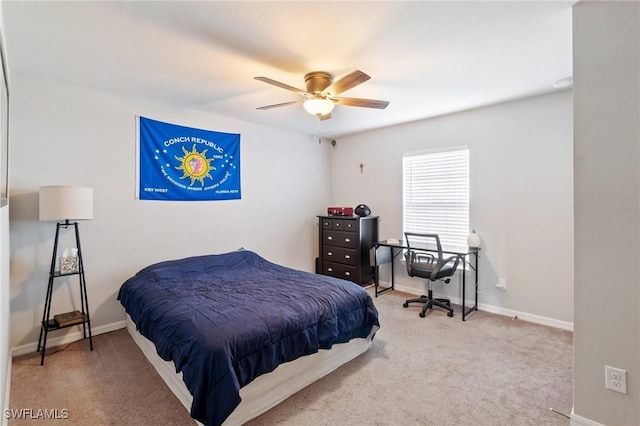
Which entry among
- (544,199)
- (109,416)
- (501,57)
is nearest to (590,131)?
(501,57)

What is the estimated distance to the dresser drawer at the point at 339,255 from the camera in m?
4.55

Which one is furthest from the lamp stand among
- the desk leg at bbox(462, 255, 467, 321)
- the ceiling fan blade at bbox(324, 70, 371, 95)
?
the desk leg at bbox(462, 255, 467, 321)

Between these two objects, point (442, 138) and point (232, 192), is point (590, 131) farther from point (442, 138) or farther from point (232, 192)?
point (232, 192)

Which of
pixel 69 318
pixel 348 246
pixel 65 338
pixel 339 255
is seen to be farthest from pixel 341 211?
pixel 65 338

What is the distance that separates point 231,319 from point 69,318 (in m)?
1.80

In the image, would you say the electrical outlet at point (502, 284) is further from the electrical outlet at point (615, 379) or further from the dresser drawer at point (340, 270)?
the electrical outlet at point (615, 379)

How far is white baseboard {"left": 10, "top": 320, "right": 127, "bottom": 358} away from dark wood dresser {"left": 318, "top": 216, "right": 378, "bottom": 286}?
2.81m

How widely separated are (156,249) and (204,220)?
651 mm

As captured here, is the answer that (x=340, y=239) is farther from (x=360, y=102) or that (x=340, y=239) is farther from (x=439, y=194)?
(x=360, y=102)

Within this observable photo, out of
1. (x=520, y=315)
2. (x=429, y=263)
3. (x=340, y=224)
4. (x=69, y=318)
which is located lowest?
(x=520, y=315)

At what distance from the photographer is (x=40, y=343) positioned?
2.70 meters

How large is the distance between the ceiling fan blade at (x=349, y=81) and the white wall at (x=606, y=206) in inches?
50.3

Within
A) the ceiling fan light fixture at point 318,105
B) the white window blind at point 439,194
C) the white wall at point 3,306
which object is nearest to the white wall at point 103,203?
the white wall at point 3,306

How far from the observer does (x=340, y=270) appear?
4.71 m
